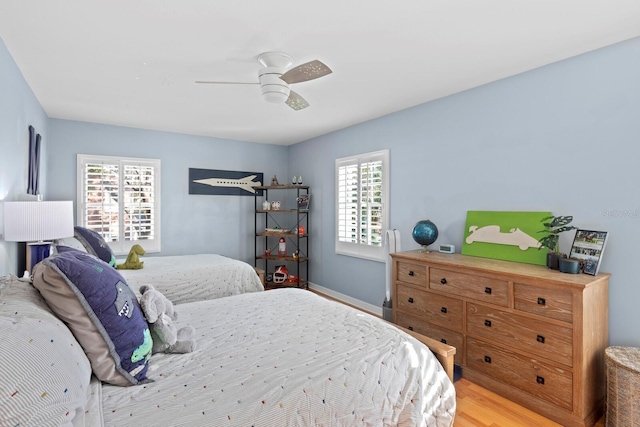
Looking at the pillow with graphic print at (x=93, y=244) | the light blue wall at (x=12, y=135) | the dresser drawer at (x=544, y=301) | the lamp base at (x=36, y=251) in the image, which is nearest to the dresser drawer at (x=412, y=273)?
the dresser drawer at (x=544, y=301)

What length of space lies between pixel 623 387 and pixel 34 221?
151 inches

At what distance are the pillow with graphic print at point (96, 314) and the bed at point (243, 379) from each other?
0.17 feet

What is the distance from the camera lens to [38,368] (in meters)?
0.87

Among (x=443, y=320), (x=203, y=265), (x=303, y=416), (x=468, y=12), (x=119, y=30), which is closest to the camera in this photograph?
(x=303, y=416)

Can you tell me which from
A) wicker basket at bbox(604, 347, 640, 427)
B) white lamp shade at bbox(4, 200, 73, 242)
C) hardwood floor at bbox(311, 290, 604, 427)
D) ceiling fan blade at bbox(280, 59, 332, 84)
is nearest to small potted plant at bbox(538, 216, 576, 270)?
wicker basket at bbox(604, 347, 640, 427)

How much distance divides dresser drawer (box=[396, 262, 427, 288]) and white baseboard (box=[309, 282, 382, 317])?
1142 millimetres

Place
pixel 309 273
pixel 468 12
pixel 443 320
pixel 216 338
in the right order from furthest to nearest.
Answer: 1. pixel 309 273
2. pixel 443 320
3. pixel 468 12
4. pixel 216 338

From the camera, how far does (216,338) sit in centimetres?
176

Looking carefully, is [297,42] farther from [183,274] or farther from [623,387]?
[623,387]

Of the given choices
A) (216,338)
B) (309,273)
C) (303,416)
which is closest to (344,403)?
(303,416)

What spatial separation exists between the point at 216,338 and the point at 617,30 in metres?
3.06

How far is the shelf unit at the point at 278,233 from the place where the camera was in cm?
543

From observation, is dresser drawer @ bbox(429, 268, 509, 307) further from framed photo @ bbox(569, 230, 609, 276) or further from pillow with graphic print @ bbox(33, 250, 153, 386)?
pillow with graphic print @ bbox(33, 250, 153, 386)

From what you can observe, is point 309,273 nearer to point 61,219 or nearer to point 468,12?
point 61,219
